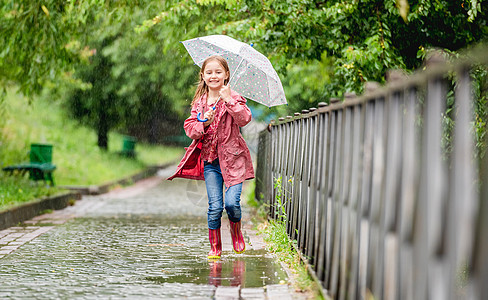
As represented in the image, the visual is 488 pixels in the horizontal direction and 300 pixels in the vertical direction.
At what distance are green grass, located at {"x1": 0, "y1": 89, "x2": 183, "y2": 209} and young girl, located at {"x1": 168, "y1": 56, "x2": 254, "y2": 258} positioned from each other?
5.98 m

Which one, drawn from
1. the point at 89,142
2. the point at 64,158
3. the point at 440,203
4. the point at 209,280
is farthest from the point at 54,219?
the point at 89,142

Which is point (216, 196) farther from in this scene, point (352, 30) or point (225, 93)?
point (352, 30)

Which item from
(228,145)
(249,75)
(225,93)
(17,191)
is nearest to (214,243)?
(228,145)

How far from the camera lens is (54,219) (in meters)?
10.7

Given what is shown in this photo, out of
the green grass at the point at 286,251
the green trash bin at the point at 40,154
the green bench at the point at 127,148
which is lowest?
the green grass at the point at 286,251

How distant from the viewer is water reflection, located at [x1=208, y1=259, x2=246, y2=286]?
554cm

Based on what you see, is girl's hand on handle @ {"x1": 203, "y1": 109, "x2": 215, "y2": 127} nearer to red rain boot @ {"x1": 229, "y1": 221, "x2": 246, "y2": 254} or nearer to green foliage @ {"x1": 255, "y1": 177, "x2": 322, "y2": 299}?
red rain boot @ {"x1": 229, "y1": 221, "x2": 246, "y2": 254}

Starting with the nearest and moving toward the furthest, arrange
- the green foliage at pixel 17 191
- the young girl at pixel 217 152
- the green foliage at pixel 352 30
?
the young girl at pixel 217 152 → the green foliage at pixel 352 30 → the green foliage at pixel 17 191

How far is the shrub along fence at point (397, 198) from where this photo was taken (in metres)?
2.53

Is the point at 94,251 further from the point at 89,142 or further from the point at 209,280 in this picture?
the point at 89,142

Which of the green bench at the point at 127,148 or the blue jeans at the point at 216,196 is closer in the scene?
the blue jeans at the point at 216,196

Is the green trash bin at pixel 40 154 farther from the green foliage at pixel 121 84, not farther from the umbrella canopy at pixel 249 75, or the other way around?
the umbrella canopy at pixel 249 75

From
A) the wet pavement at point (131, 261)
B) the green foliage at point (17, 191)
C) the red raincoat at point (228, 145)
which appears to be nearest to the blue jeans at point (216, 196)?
the red raincoat at point (228, 145)

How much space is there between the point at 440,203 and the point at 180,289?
301 cm
